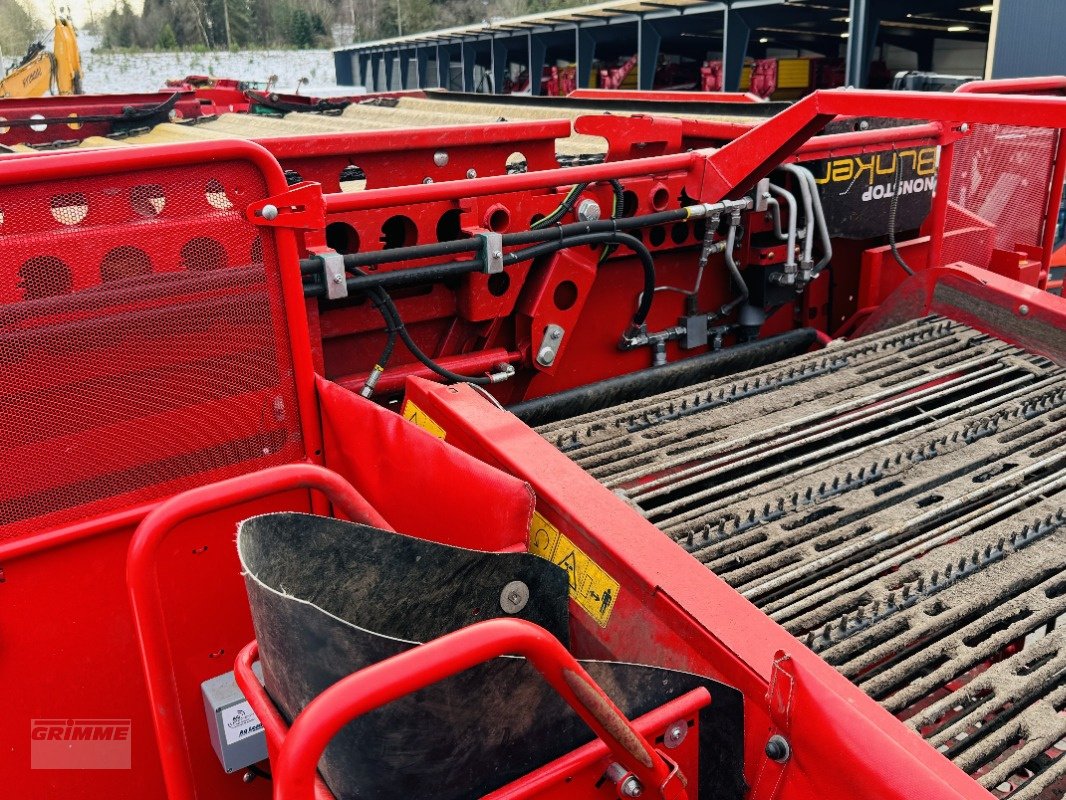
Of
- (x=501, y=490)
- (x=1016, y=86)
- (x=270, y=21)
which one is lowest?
(x=501, y=490)

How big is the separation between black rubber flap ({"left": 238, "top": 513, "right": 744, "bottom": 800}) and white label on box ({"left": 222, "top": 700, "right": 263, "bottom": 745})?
58 centimetres

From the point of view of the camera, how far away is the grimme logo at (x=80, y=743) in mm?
2170

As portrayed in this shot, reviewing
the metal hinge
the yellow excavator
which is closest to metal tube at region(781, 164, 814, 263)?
the metal hinge

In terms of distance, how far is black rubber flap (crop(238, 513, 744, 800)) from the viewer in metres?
1.33

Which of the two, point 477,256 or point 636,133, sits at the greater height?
point 636,133

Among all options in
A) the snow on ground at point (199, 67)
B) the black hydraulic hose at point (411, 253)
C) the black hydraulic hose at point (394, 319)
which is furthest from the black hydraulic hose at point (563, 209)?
the snow on ground at point (199, 67)

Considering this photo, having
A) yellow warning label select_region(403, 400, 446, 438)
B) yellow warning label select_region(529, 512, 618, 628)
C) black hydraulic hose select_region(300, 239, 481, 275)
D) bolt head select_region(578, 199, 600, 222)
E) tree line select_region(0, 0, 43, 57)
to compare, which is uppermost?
tree line select_region(0, 0, 43, 57)

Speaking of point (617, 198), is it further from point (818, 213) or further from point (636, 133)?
point (818, 213)

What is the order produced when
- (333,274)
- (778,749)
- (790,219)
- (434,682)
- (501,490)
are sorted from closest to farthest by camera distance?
(434,682), (778,749), (501,490), (333,274), (790,219)

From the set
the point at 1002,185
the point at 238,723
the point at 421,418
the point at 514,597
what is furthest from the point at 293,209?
the point at 1002,185

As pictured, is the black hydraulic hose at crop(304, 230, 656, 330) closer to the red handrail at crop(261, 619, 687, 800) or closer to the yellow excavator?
the red handrail at crop(261, 619, 687, 800)

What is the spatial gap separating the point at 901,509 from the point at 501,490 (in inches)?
41.6

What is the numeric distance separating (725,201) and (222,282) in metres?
1.87

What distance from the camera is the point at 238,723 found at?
2102 mm
